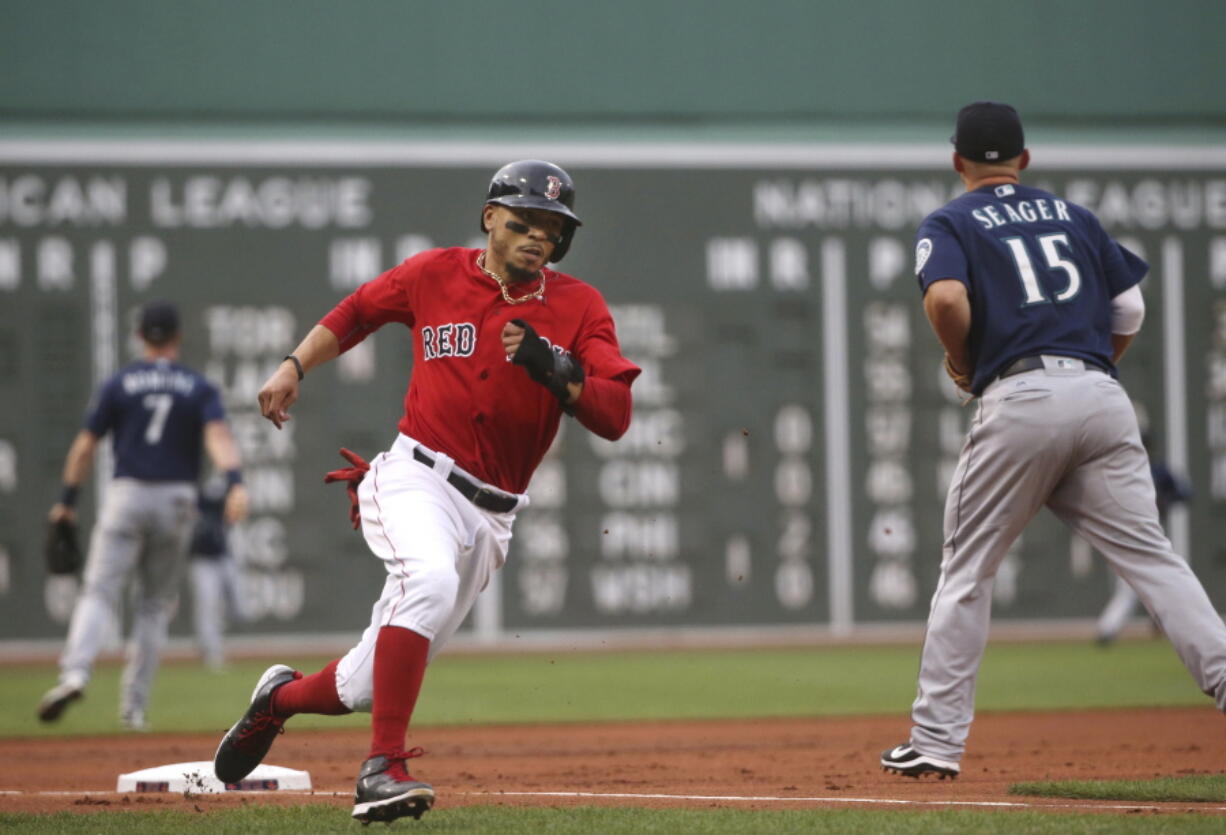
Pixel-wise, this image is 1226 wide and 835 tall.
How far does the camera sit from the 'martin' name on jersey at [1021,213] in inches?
224

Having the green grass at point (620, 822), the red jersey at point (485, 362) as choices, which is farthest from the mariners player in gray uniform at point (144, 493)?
the red jersey at point (485, 362)

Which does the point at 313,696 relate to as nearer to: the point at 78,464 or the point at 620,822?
the point at 620,822

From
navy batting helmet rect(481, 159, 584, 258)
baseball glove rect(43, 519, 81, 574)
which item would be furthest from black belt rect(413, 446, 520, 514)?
baseball glove rect(43, 519, 81, 574)

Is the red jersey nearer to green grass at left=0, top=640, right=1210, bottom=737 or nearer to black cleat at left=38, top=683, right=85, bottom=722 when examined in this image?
black cleat at left=38, top=683, right=85, bottom=722

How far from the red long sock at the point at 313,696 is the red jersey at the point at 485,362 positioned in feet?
2.45

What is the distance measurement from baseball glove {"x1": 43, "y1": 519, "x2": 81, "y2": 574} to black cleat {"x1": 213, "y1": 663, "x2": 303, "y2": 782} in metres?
4.29

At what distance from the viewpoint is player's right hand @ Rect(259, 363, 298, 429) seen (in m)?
5.21

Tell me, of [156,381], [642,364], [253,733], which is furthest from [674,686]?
[253,733]

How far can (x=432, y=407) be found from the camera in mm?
5242

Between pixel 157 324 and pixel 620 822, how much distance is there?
17.8 feet

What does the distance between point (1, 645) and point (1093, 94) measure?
10.5 meters

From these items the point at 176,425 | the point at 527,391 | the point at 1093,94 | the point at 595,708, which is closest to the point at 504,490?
the point at 527,391

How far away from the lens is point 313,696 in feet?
17.3

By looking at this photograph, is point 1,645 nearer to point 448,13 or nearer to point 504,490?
point 448,13
